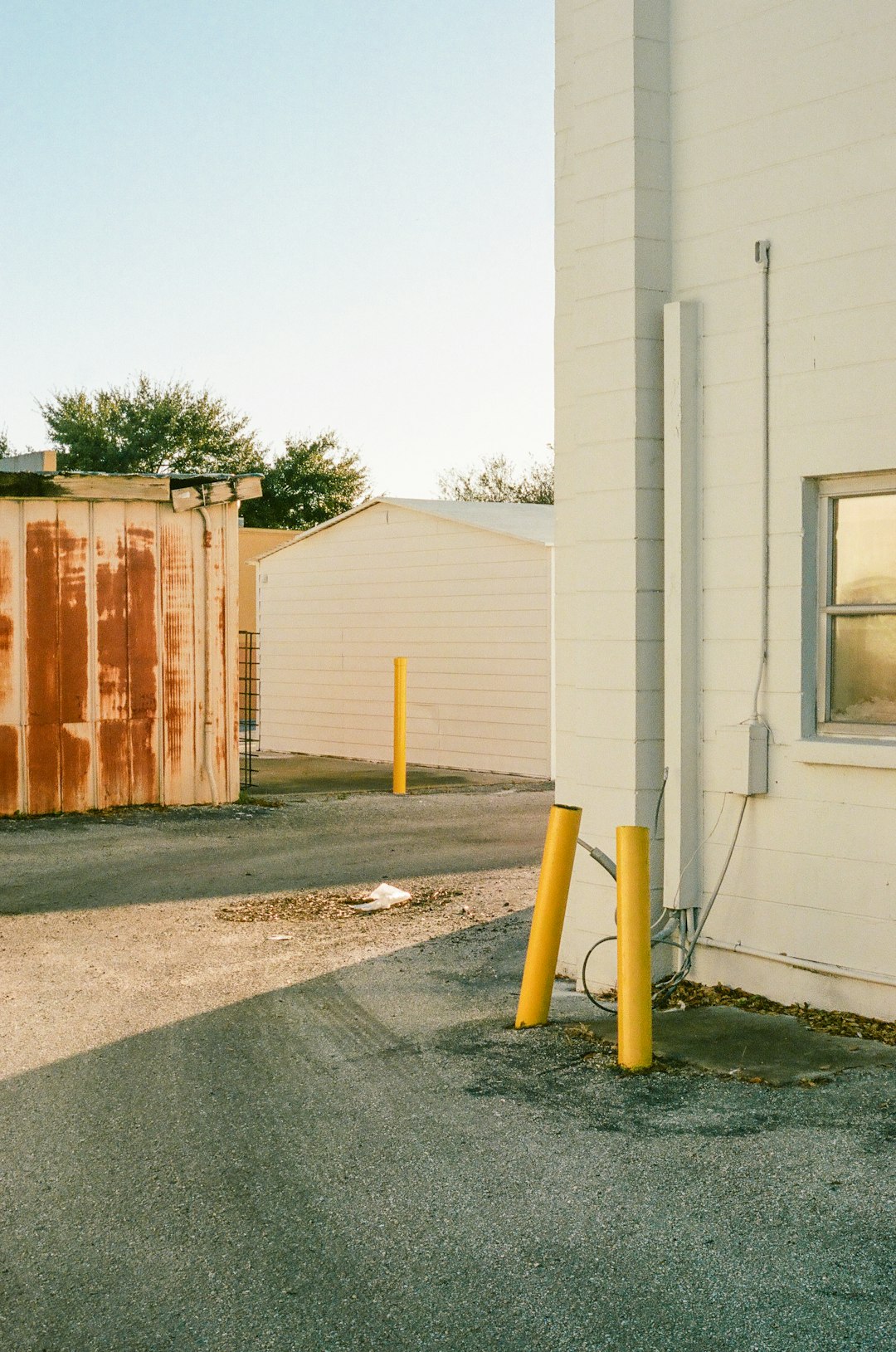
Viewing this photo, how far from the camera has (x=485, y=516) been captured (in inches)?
758

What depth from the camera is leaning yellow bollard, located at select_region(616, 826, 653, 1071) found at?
18.2 ft

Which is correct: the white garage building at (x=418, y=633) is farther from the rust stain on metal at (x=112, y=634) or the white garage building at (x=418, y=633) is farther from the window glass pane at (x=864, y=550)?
the window glass pane at (x=864, y=550)

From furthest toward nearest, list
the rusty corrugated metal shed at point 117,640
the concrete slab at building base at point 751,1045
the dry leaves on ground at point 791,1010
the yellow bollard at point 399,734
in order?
the yellow bollard at point 399,734, the rusty corrugated metal shed at point 117,640, the dry leaves on ground at point 791,1010, the concrete slab at building base at point 751,1045

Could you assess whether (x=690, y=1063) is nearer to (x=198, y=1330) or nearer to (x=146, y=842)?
(x=198, y=1330)

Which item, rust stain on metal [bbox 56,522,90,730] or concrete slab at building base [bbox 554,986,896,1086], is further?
rust stain on metal [bbox 56,522,90,730]

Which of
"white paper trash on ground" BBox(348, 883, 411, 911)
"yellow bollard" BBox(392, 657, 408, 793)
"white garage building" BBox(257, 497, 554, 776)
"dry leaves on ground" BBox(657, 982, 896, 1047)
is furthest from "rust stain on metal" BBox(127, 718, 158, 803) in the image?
"dry leaves on ground" BBox(657, 982, 896, 1047)

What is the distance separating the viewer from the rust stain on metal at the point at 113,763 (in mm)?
13414

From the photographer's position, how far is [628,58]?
667cm

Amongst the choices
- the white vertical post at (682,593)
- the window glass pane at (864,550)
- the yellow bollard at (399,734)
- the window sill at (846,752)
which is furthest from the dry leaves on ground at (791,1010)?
the yellow bollard at (399,734)

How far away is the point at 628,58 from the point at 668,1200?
5.12 meters

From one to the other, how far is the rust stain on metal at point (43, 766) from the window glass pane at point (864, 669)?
8.70 m

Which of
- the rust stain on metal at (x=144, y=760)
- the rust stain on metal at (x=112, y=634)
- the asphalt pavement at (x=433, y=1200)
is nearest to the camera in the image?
the asphalt pavement at (x=433, y=1200)

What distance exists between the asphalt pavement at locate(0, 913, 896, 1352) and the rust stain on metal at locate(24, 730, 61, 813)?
7.30 m

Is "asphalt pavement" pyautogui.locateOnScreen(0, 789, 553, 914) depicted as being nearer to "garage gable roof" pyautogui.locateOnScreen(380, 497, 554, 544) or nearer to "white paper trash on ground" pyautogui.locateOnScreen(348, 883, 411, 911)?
"white paper trash on ground" pyautogui.locateOnScreen(348, 883, 411, 911)
